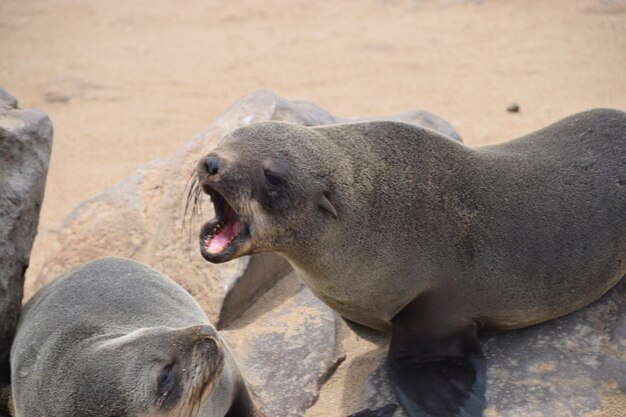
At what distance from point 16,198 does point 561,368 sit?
3.07 metres

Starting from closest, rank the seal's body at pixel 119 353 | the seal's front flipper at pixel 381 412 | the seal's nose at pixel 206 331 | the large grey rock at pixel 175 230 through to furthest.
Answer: the seal's body at pixel 119 353, the seal's nose at pixel 206 331, the seal's front flipper at pixel 381 412, the large grey rock at pixel 175 230

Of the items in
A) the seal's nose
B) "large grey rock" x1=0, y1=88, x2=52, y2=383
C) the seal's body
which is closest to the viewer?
the seal's body

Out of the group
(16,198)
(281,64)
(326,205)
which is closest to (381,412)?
(326,205)

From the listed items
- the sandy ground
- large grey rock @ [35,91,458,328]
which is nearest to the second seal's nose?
large grey rock @ [35,91,458,328]

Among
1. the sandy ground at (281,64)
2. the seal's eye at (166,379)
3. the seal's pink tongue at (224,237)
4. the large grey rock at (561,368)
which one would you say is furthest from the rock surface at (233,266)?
the sandy ground at (281,64)

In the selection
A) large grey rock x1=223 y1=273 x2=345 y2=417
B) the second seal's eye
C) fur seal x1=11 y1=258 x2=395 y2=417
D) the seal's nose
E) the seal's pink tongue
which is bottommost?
large grey rock x1=223 y1=273 x2=345 y2=417

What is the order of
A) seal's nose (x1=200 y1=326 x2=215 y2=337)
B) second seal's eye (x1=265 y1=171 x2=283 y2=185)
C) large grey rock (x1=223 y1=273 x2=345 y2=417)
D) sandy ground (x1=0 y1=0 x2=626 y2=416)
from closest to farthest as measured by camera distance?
seal's nose (x1=200 y1=326 x2=215 y2=337)
second seal's eye (x1=265 y1=171 x2=283 y2=185)
large grey rock (x1=223 y1=273 x2=345 y2=417)
sandy ground (x1=0 y1=0 x2=626 y2=416)

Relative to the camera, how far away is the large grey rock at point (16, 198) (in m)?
4.67

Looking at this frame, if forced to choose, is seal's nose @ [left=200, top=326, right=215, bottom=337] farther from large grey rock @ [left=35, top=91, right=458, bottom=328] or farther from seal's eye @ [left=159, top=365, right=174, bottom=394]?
large grey rock @ [left=35, top=91, right=458, bottom=328]

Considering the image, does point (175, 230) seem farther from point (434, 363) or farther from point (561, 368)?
point (561, 368)

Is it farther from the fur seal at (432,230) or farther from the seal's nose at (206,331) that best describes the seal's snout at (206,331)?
the fur seal at (432,230)

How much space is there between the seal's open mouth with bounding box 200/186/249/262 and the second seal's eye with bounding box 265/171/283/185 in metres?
0.22

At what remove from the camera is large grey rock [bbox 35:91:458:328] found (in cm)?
536

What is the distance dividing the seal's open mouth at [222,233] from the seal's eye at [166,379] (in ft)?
1.71
